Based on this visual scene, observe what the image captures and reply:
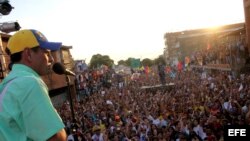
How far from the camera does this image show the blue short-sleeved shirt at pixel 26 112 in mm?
1510

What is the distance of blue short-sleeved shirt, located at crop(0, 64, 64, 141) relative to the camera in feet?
4.95

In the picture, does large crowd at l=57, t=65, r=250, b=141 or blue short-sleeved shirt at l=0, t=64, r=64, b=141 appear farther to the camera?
large crowd at l=57, t=65, r=250, b=141

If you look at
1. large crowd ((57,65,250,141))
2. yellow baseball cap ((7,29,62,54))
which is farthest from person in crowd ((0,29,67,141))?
large crowd ((57,65,250,141))

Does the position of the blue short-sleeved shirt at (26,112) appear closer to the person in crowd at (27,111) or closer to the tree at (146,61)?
the person in crowd at (27,111)

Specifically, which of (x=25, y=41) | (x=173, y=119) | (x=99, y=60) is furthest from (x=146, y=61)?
(x=25, y=41)

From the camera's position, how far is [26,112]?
1507 mm

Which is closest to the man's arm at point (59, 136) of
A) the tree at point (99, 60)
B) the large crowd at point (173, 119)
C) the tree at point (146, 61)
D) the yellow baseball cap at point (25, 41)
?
the yellow baseball cap at point (25, 41)

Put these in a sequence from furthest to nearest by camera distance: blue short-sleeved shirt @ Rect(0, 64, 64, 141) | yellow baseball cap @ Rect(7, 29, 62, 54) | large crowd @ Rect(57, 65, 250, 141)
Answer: large crowd @ Rect(57, 65, 250, 141) → yellow baseball cap @ Rect(7, 29, 62, 54) → blue short-sleeved shirt @ Rect(0, 64, 64, 141)

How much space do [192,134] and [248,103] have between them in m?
3.17

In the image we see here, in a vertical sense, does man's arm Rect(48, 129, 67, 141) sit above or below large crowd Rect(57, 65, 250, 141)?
above

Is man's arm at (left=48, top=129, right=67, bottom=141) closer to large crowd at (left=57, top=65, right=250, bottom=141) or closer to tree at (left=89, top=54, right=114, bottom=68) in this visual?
large crowd at (left=57, top=65, right=250, bottom=141)

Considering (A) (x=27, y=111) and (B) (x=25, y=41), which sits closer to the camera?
(A) (x=27, y=111)

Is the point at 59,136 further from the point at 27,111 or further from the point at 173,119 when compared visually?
the point at 173,119

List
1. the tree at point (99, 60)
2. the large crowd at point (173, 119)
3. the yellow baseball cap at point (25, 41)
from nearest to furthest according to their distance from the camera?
the yellow baseball cap at point (25, 41) → the large crowd at point (173, 119) → the tree at point (99, 60)
